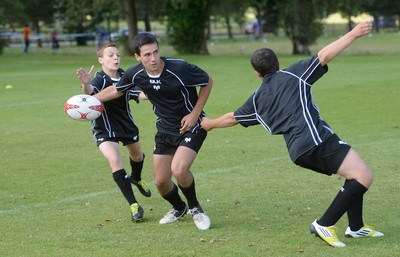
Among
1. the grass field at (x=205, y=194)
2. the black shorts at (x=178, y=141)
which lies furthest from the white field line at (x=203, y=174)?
the black shorts at (x=178, y=141)

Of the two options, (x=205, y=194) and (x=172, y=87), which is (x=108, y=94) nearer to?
(x=172, y=87)

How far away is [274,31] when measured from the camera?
85875mm

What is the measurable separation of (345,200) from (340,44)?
1356 mm

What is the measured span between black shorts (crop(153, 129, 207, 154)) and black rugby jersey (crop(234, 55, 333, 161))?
1090 millimetres

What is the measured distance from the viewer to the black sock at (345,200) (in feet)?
23.4

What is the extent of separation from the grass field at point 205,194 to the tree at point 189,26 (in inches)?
992

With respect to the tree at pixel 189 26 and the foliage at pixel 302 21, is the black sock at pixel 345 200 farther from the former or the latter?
the tree at pixel 189 26

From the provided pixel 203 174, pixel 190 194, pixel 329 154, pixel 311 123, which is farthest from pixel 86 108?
pixel 203 174

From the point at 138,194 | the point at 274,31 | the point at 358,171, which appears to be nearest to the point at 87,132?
the point at 138,194

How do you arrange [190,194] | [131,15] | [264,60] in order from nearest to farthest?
[264,60], [190,194], [131,15]

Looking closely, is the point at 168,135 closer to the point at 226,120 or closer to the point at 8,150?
the point at 226,120

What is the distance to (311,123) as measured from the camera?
7.17 metres


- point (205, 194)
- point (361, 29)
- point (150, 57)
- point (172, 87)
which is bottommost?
point (205, 194)

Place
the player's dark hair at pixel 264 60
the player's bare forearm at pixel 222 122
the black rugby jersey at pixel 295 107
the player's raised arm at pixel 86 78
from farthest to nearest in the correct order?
the player's raised arm at pixel 86 78
the player's bare forearm at pixel 222 122
the player's dark hair at pixel 264 60
the black rugby jersey at pixel 295 107
